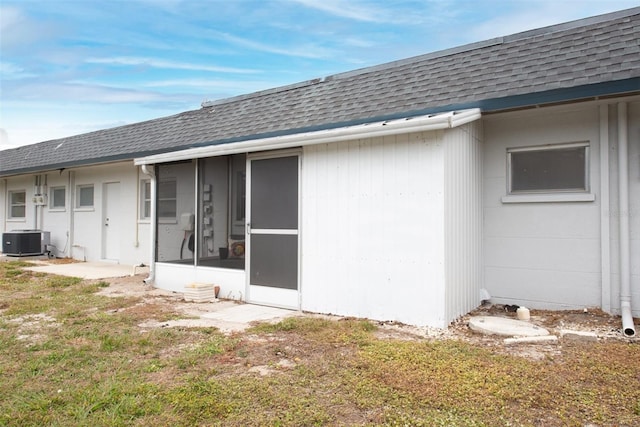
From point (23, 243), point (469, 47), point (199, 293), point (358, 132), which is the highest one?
point (469, 47)

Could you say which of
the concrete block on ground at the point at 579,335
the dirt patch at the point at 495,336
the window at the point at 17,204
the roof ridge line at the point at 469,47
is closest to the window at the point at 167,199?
the dirt patch at the point at 495,336

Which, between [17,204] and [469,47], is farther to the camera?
[17,204]

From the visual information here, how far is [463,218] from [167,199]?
4861 mm

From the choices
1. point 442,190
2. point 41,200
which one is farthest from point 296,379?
point 41,200

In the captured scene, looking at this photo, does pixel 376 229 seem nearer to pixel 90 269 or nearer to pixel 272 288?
pixel 272 288

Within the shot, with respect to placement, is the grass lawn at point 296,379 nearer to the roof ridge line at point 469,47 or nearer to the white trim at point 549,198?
the white trim at point 549,198

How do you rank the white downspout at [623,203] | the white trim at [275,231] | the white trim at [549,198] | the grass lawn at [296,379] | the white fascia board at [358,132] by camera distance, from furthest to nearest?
the white trim at [275,231] < the white trim at [549,198] < the white downspout at [623,203] < the white fascia board at [358,132] < the grass lawn at [296,379]

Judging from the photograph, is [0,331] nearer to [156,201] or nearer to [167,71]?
[156,201]

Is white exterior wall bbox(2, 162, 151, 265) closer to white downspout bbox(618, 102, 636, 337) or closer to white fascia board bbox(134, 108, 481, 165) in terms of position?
white fascia board bbox(134, 108, 481, 165)

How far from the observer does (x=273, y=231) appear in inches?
240

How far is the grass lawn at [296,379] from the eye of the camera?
265cm

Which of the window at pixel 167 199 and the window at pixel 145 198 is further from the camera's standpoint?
the window at pixel 145 198

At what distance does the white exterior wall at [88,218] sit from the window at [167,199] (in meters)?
3.54

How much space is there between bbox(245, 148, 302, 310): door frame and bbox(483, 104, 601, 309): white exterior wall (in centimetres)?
249
